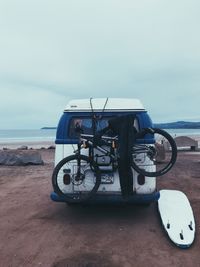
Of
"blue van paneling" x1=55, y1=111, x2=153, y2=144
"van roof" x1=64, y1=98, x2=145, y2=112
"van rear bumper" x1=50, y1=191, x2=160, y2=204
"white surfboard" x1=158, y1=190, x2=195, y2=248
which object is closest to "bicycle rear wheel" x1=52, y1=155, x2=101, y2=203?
"van rear bumper" x1=50, y1=191, x2=160, y2=204

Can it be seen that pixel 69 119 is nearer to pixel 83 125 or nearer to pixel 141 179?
pixel 83 125

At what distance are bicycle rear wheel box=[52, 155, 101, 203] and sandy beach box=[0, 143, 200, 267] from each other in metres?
0.60

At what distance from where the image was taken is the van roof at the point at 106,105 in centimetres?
638

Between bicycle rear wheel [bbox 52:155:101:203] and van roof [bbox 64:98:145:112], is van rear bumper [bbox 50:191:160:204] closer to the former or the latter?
bicycle rear wheel [bbox 52:155:101:203]

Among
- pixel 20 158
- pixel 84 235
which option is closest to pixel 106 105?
pixel 84 235

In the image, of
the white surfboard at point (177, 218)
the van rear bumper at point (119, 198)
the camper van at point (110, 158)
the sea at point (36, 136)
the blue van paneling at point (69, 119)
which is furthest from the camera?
the sea at point (36, 136)

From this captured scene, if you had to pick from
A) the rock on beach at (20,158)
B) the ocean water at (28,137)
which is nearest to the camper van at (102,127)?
the rock on beach at (20,158)

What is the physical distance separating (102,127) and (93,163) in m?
0.81

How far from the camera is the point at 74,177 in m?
6.12

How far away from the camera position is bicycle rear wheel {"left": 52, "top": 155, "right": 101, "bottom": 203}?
6.00 metres

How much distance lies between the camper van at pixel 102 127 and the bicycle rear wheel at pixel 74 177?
54 mm

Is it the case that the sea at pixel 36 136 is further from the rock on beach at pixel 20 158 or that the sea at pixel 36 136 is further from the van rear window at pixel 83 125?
the van rear window at pixel 83 125

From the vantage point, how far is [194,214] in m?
6.44

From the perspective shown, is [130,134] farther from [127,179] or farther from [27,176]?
[27,176]
